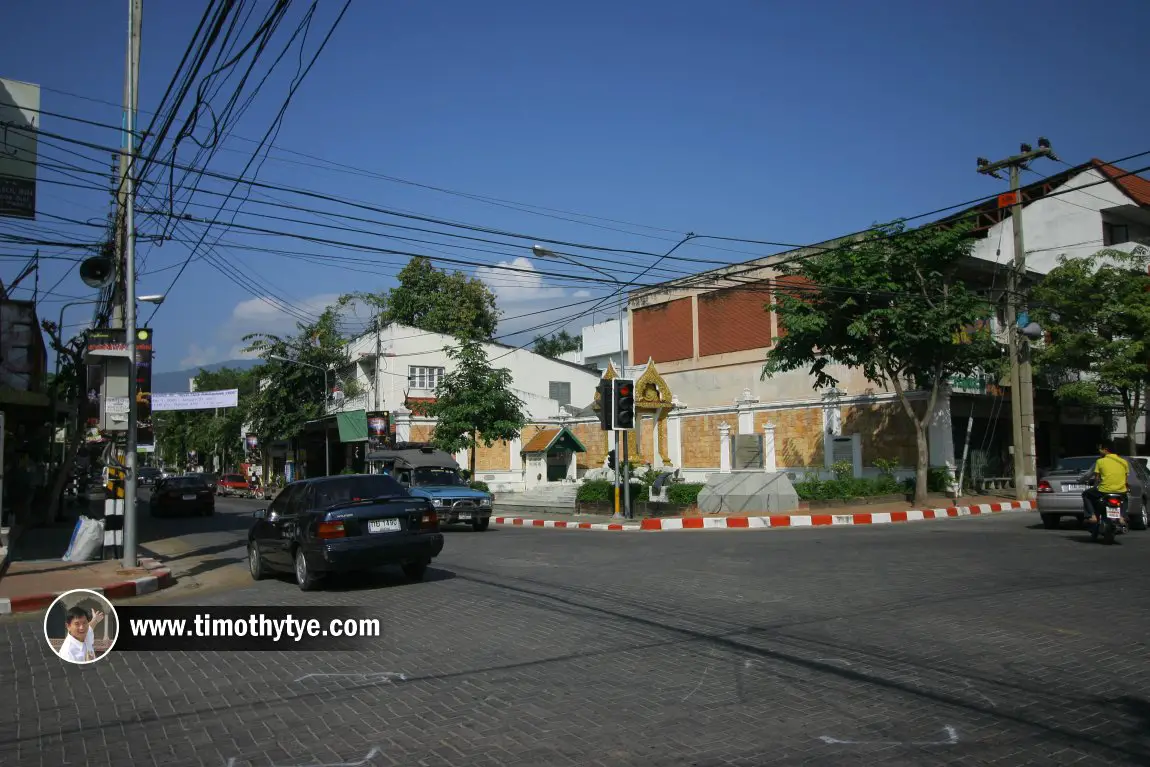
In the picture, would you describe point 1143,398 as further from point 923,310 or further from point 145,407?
point 145,407

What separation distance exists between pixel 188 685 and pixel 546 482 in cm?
3240

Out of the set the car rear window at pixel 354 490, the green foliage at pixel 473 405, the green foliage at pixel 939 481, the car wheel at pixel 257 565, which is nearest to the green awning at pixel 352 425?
the green foliage at pixel 473 405

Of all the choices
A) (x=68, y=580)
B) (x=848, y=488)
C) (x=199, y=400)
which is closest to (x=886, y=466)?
(x=848, y=488)

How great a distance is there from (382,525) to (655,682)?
5.80 metres

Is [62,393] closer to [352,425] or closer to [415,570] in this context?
[352,425]

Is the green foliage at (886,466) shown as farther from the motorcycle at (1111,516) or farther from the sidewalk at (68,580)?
the sidewalk at (68,580)

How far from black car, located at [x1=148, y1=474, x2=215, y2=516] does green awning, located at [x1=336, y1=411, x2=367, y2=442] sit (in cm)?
1204

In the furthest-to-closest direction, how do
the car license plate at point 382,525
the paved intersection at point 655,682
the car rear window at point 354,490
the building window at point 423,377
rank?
1. the building window at point 423,377
2. the car rear window at point 354,490
3. the car license plate at point 382,525
4. the paved intersection at point 655,682

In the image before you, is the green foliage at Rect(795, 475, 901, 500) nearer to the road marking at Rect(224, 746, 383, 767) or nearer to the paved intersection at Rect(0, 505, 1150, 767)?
the paved intersection at Rect(0, 505, 1150, 767)

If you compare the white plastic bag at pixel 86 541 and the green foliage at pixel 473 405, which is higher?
the green foliage at pixel 473 405

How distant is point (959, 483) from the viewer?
27641mm

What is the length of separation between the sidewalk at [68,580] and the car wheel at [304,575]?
2474 millimetres

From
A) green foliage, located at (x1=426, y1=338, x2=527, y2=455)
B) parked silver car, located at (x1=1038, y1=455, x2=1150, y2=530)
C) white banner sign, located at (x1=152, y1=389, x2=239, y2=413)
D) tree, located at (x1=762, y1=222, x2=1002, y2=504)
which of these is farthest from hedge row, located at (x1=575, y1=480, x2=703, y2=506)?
white banner sign, located at (x1=152, y1=389, x2=239, y2=413)

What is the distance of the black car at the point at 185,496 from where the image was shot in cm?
3272
